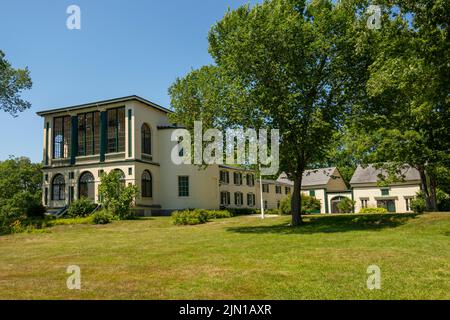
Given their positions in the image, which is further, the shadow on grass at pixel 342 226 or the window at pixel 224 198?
the window at pixel 224 198

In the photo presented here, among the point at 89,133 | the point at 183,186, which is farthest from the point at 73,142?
the point at 183,186

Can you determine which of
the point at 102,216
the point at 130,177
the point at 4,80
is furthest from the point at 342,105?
the point at 4,80

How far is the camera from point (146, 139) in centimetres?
3909

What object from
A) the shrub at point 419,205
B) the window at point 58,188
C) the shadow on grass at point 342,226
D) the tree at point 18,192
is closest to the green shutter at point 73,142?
the window at point 58,188

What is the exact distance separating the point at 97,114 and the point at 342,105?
26267 mm

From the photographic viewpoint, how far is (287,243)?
14.6 metres

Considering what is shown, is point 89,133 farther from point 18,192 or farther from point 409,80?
point 409,80

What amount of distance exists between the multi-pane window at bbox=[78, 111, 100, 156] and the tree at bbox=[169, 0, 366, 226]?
21352mm

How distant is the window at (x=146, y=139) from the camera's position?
38.4 meters

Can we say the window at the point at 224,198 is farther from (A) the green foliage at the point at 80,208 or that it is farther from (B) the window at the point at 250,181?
(A) the green foliage at the point at 80,208

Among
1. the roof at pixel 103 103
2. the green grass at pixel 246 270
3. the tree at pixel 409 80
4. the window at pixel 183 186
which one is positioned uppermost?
the roof at pixel 103 103

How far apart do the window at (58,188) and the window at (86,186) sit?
2117 millimetres

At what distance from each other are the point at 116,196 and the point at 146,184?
694 cm
